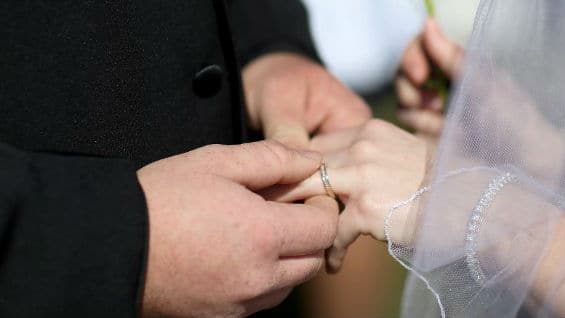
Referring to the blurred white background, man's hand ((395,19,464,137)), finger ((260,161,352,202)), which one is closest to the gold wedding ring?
finger ((260,161,352,202))

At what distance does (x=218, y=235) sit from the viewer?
0.79 metres

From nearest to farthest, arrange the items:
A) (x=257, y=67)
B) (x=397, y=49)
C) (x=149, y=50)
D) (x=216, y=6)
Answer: (x=149, y=50) → (x=216, y=6) → (x=257, y=67) → (x=397, y=49)

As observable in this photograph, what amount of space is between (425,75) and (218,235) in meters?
0.88

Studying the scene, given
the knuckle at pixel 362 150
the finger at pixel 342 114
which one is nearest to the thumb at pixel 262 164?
the knuckle at pixel 362 150

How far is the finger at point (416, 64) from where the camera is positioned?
1.51 meters

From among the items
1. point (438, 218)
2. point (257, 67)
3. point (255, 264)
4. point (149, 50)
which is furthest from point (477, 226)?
point (257, 67)

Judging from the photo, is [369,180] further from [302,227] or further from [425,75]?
[425,75]

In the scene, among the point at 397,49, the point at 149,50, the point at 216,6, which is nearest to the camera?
the point at 149,50

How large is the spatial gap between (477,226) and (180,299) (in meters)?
0.39

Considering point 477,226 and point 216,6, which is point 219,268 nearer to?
point 477,226

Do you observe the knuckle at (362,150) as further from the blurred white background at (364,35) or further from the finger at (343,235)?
the blurred white background at (364,35)

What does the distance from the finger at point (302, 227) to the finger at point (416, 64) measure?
26.4 inches

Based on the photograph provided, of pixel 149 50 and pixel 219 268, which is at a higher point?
pixel 149 50

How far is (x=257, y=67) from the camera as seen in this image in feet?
4.31
